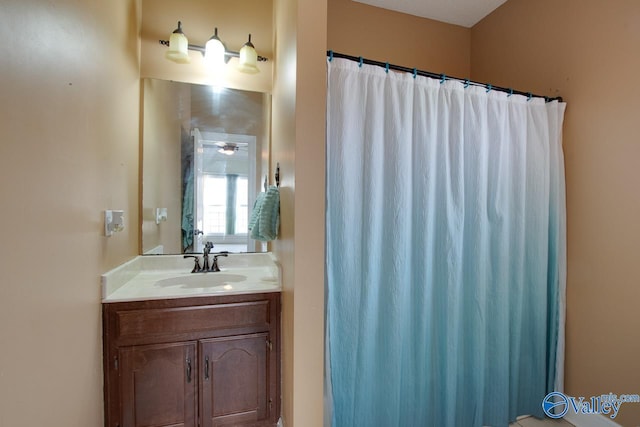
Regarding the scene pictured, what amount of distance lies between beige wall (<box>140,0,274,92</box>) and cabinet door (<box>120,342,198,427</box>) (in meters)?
1.74

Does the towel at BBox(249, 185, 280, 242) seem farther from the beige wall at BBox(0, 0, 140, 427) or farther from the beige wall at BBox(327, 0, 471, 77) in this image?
the beige wall at BBox(327, 0, 471, 77)

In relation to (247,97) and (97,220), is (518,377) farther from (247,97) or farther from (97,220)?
(247,97)

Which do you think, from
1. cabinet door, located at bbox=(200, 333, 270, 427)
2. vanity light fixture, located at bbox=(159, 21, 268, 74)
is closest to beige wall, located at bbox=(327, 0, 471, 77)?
vanity light fixture, located at bbox=(159, 21, 268, 74)

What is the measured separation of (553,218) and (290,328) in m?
1.80

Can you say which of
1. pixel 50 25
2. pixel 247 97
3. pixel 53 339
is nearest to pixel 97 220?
pixel 53 339

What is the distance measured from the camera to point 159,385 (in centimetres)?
137

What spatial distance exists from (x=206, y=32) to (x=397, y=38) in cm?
151

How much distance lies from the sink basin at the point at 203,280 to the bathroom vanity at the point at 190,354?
0.07 m

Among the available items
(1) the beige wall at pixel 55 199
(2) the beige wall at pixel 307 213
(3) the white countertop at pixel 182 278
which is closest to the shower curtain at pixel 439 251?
(2) the beige wall at pixel 307 213

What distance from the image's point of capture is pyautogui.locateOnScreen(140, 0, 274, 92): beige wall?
71.6 inches

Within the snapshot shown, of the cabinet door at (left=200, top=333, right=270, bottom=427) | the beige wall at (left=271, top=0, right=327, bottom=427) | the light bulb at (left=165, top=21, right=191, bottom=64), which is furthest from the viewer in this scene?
the light bulb at (left=165, top=21, right=191, bottom=64)

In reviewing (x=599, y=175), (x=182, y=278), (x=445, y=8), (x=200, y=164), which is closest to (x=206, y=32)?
(x=200, y=164)

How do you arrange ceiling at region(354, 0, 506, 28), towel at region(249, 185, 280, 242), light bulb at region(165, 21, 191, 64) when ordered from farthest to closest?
1. ceiling at region(354, 0, 506, 28)
2. light bulb at region(165, 21, 191, 64)
3. towel at region(249, 185, 280, 242)

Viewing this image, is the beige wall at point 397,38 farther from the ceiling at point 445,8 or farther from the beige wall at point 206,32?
the beige wall at point 206,32
